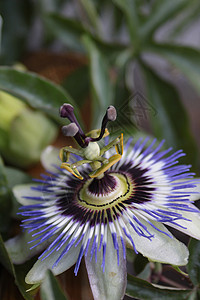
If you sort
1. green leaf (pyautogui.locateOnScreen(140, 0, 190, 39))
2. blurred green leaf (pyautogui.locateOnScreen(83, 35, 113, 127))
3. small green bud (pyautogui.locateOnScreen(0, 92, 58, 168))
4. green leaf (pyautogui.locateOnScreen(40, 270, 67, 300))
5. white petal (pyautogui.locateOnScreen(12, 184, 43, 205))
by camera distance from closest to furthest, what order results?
green leaf (pyautogui.locateOnScreen(40, 270, 67, 300)) → white petal (pyautogui.locateOnScreen(12, 184, 43, 205)) → blurred green leaf (pyautogui.locateOnScreen(83, 35, 113, 127)) → small green bud (pyautogui.locateOnScreen(0, 92, 58, 168)) → green leaf (pyautogui.locateOnScreen(140, 0, 190, 39))

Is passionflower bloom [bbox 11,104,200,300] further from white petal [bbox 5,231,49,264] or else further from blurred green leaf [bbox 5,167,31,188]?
blurred green leaf [bbox 5,167,31,188]

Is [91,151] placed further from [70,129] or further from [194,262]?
[194,262]

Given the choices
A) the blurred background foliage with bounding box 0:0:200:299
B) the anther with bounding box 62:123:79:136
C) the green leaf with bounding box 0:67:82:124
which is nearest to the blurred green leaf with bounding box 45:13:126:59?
the blurred background foliage with bounding box 0:0:200:299

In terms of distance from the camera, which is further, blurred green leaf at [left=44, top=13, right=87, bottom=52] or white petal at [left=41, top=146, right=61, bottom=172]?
blurred green leaf at [left=44, top=13, right=87, bottom=52]

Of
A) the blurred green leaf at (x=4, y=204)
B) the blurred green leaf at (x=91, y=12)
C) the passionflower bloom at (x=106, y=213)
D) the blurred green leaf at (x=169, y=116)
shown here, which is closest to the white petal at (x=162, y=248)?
the passionflower bloom at (x=106, y=213)

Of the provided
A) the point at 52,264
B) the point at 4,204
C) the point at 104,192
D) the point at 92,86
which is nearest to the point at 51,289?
the point at 52,264
